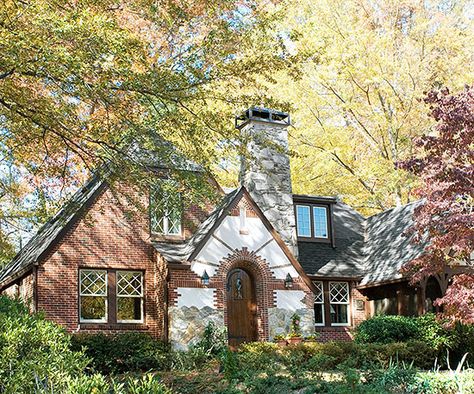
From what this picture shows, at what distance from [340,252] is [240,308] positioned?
542 cm

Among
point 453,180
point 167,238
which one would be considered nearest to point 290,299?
point 167,238

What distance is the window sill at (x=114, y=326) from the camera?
18.1 metres

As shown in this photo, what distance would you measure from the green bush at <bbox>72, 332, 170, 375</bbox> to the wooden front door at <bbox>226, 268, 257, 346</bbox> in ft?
7.94

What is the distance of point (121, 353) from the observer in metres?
16.6

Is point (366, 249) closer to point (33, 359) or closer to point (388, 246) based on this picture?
point (388, 246)

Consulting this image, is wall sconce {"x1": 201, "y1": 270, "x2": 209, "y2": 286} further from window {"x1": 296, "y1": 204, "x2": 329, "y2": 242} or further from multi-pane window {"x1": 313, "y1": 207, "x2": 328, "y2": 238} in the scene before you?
multi-pane window {"x1": 313, "y1": 207, "x2": 328, "y2": 238}

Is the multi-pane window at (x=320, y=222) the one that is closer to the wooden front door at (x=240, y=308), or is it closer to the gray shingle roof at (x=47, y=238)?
the wooden front door at (x=240, y=308)

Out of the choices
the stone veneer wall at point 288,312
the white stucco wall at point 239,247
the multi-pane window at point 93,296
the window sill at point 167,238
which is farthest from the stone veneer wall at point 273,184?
the multi-pane window at point 93,296

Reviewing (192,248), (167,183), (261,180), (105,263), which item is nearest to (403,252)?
(261,180)

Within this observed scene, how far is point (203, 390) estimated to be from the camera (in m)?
12.0

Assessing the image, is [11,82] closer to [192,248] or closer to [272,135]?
[192,248]

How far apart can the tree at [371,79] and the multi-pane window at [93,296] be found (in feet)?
34.1

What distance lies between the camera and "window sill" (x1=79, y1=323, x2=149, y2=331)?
18062 mm

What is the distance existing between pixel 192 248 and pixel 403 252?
668 cm
